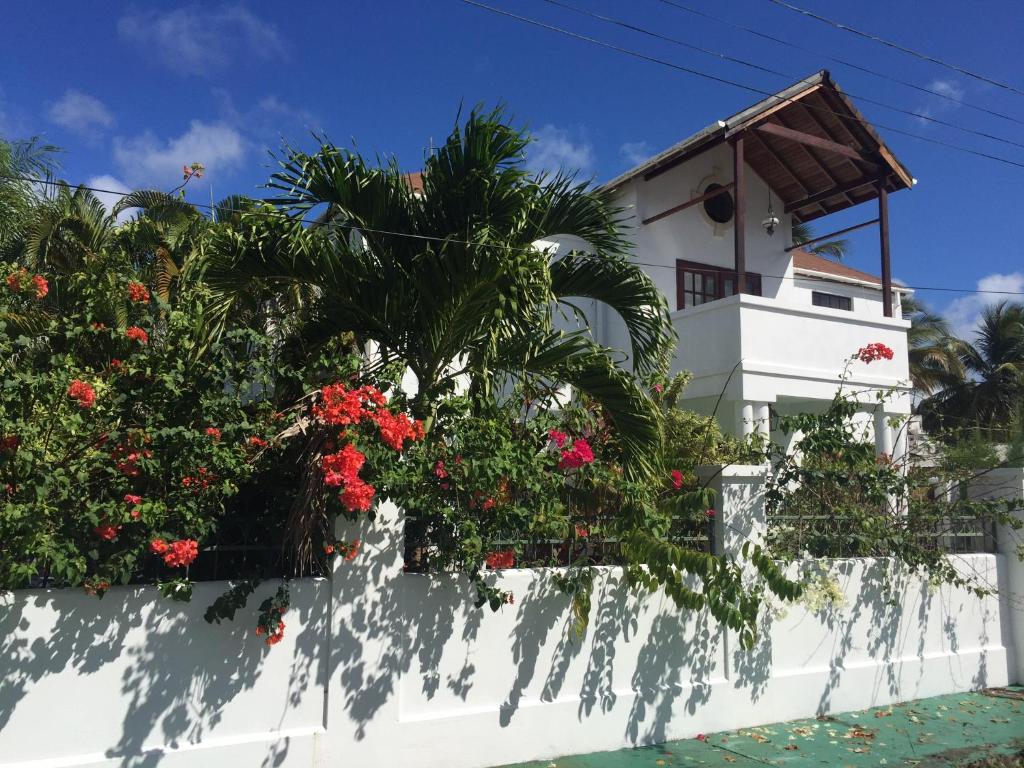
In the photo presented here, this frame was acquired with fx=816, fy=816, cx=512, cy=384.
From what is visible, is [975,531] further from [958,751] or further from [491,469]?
[491,469]

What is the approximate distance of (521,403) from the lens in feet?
19.9

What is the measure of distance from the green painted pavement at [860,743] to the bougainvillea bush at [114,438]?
9.24 feet

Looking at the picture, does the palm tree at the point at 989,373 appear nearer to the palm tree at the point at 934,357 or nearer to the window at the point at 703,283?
the palm tree at the point at 934,357

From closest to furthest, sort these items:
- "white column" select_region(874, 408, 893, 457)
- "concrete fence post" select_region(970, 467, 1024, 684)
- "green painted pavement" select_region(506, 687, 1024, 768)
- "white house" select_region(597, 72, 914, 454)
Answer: "green painted pavement" select_region(506, 687, 1024, 768) < "concrete fence post" select_region(970, 467, 1024, 684) < "white house" select_region(597, 72, 914, 454) < "white column" select_region(874, 408, 893, 457)

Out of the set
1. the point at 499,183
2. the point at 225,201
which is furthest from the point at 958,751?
the point at 225,201

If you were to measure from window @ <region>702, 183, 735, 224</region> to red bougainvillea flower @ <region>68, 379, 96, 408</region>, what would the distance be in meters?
11.3

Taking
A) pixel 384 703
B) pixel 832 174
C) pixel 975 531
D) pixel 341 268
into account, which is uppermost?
pixel 832 174

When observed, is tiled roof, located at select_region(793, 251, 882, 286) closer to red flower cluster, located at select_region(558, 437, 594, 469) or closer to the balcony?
the balcony

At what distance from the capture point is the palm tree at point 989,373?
25141 mm

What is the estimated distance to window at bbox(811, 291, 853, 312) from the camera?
15998 mm

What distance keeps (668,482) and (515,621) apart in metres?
1.60

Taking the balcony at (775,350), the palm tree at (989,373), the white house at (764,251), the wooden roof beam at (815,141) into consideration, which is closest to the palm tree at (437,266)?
the white house at (764,251)

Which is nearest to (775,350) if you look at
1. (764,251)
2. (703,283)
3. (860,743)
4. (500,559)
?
(703,283)

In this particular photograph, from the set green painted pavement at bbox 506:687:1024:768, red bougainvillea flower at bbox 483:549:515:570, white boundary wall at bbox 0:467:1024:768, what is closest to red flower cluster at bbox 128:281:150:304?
white boundary wall at bbox 0:467:1024:768
